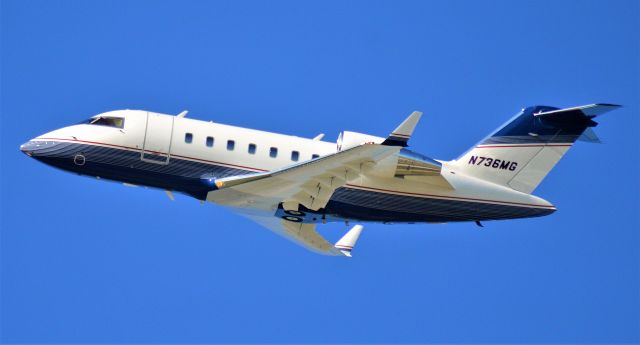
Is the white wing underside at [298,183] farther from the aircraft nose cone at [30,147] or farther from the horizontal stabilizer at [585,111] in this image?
the horizontal stabilizer at [585,111]

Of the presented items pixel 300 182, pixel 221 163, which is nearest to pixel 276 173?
pixel 300 182

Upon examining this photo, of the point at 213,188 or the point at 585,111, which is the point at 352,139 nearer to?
the point at 213,188

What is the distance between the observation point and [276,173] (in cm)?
2088

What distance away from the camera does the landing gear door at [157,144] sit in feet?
71.8

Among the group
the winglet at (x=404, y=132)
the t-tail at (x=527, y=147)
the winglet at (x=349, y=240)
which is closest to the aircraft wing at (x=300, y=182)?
the winglet at (x=404, y=132)

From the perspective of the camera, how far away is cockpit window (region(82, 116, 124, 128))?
72.9 feet

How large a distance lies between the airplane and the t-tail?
0.05m

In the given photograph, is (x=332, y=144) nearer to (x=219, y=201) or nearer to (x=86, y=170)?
(x=219, y=201)

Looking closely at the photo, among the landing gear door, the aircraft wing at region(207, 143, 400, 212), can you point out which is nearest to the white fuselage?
the landing gear door

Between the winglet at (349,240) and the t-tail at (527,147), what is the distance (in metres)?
4.20

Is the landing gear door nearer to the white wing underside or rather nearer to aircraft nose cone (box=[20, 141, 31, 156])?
the white wing underside

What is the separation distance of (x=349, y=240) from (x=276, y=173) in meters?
6.11

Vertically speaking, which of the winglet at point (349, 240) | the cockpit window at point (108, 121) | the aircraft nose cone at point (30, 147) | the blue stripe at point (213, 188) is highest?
the cockpit window at point (108, 121)

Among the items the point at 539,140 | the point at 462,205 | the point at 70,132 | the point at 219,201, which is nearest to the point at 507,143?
the point at 539,140
